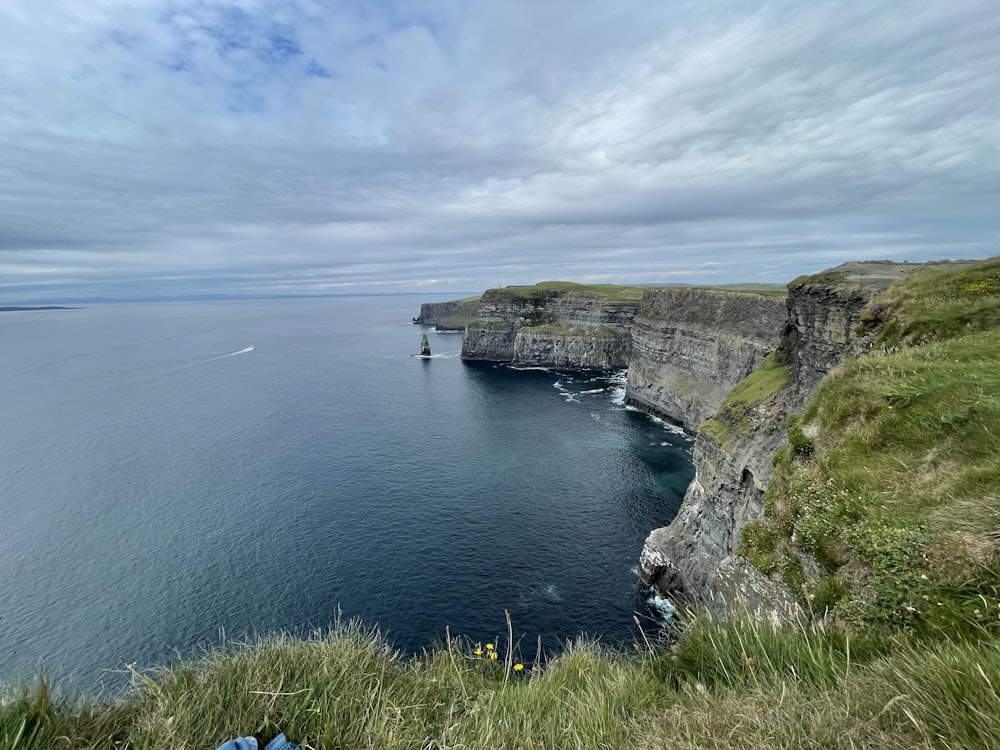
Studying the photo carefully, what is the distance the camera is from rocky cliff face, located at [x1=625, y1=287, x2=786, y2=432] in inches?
3327

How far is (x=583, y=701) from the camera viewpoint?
7.76 m

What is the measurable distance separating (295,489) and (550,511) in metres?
30.9

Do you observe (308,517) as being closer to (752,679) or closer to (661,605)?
(661,605)

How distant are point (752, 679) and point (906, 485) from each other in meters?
7.61

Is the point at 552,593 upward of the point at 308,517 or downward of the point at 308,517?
upward

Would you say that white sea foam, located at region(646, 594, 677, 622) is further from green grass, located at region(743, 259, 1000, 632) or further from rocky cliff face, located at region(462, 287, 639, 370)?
rocky cliff face, located at region(462, 287, 639, 370)

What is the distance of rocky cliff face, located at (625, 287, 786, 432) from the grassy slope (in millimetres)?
77775

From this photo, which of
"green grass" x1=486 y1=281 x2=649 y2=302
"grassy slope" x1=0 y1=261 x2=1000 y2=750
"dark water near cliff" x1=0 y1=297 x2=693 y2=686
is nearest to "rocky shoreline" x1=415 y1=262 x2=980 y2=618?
"grassy slope" x1=0 y1=261 x2=1000 y2=750

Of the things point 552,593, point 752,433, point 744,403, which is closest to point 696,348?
point 744,403

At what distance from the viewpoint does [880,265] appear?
4062cm

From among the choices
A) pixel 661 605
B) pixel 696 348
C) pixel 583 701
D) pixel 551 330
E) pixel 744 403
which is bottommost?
pixel 661 605

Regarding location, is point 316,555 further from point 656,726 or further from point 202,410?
point 202,410

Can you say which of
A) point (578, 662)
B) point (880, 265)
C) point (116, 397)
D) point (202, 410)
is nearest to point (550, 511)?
point (880, 265)

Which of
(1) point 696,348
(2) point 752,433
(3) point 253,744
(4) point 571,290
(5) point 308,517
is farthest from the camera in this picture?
(4) point 571,290
